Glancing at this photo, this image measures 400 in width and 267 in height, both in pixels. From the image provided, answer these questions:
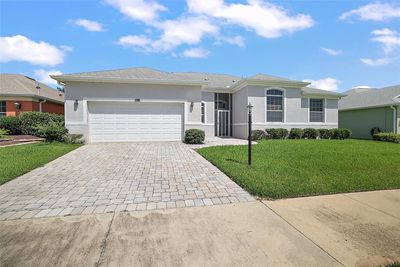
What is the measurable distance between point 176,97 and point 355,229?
11579 millimetres

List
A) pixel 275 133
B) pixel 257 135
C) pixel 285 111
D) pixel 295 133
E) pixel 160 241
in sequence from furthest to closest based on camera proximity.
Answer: pixel 285 111 → pixel 295 133 → pixel 275 133 → pixel 257 135 → pixel 160 241

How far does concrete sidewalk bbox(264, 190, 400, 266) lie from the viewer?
2.52 m

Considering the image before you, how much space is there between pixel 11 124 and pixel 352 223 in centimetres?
1930

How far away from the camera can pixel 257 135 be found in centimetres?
1516

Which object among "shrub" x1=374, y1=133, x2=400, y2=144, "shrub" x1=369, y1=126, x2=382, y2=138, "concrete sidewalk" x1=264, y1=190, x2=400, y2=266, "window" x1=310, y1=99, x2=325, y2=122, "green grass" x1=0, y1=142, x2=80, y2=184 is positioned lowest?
"concrete sidewalk" x1=264, y1=190, x2=400, y2=266

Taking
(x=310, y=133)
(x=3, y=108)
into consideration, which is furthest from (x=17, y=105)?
(x=310, y=133)

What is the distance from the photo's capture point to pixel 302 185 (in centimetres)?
486

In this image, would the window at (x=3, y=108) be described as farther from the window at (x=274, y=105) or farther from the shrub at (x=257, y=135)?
the window at (x=274, y=105)

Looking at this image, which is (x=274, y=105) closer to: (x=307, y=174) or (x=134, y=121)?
(x=134, y=121)

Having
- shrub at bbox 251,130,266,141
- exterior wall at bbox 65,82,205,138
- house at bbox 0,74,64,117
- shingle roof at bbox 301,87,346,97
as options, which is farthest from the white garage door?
shingle roof at bbox 301,87,346,97

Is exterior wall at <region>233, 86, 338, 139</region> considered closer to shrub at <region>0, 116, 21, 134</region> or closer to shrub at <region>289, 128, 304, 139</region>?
shrub at <region>289, 128, 304, 139</region>

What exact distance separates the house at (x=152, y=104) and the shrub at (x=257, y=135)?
0.48m

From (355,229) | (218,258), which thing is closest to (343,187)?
(355,229)

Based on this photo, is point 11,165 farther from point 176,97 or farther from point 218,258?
point 176,97
